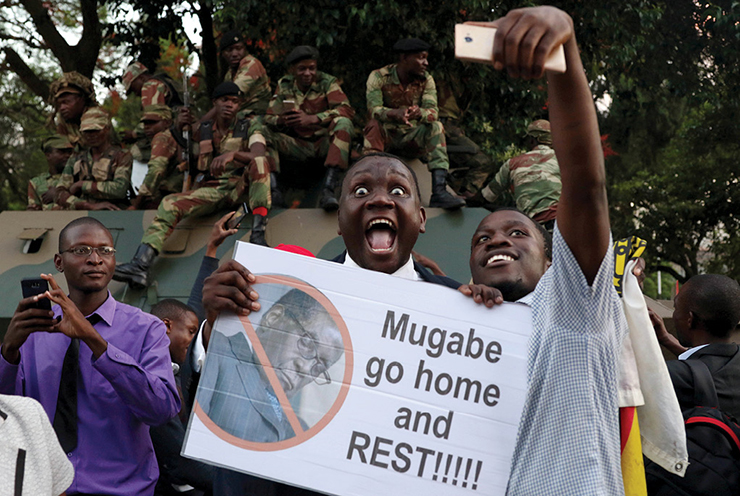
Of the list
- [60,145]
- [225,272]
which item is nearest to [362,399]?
[225,272]

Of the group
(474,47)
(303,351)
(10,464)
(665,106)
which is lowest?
(10,464)

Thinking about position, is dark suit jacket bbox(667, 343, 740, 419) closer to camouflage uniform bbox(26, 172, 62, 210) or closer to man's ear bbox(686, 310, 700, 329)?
man's ear bbox(686, 310, 700, 329)

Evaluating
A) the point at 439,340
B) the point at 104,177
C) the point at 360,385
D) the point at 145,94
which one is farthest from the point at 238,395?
the point at 145,94

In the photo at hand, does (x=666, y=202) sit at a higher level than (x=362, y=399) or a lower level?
higher

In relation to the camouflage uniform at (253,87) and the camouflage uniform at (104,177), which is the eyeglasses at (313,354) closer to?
the camouflage uniform at (253,87)

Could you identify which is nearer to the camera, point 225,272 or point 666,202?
point 225,272

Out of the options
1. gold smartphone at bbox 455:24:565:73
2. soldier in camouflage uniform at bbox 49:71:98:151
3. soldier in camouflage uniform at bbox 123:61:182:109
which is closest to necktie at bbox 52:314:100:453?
gold smartphone at bbox 455:24:565:73

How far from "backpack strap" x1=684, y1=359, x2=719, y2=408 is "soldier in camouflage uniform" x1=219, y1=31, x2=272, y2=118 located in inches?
244

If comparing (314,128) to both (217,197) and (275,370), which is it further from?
(275,370)

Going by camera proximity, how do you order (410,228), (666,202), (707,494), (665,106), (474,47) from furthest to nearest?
1. (666,202)
2. (665,106)
3. (707,494)
4. (410,228)
5. (474,47)

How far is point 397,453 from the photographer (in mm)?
2422

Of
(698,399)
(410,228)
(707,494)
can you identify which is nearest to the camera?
(410,228)

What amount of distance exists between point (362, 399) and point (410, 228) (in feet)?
1.95

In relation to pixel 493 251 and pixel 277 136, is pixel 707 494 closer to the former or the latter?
pixel 493 251
